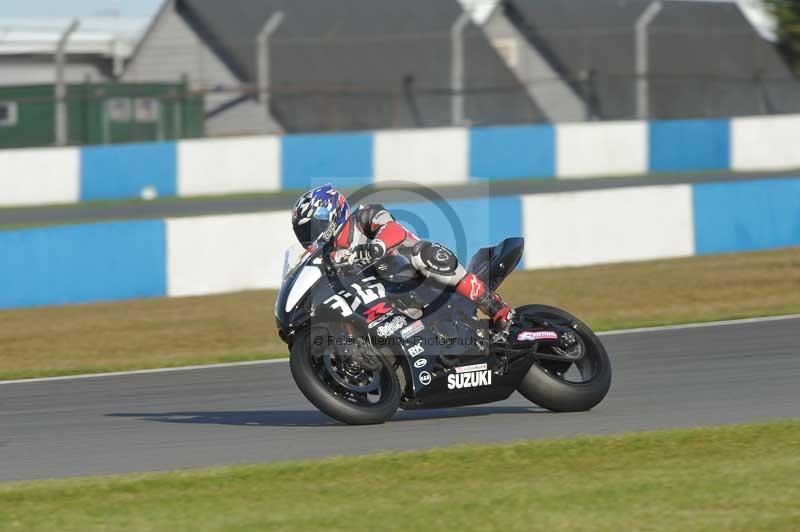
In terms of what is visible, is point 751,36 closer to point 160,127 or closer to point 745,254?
point 160,127

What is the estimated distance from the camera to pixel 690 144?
26.7 metres

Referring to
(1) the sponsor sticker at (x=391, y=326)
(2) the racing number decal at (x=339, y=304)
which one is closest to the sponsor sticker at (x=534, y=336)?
(1) the sponsor sticker at (x=391, y=326)

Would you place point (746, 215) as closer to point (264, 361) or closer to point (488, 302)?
point (264, 361)

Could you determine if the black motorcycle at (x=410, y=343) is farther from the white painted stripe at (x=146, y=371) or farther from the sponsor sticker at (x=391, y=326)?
the white painted stripe at (x=146, y=371)

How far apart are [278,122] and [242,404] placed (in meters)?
18.3

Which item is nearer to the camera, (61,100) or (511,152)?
(61,100)

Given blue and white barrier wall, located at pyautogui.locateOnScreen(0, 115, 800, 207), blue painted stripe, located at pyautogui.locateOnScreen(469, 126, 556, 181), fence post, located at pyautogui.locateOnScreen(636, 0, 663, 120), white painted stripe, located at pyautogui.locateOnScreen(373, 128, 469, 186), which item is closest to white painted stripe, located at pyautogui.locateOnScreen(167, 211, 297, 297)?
blue and white barrier wall, located at pyautogui.locateOnScreen(0, 115, 800, 207)

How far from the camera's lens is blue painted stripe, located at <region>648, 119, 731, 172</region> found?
26422mm

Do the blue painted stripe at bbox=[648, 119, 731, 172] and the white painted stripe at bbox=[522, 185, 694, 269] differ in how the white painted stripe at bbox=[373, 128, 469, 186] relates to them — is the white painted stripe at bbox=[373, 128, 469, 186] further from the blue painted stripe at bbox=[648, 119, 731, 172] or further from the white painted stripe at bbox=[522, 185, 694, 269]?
the white painted stripe at bbox=[522, 185, 694, 269]

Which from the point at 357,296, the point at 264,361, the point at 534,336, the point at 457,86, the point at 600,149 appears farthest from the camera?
the point at 457,86

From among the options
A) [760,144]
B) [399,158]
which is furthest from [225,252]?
[760,144]

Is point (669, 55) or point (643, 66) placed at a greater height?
point (669, 55)

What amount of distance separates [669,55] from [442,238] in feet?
58.5

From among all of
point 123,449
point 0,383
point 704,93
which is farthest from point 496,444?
point 704,93
